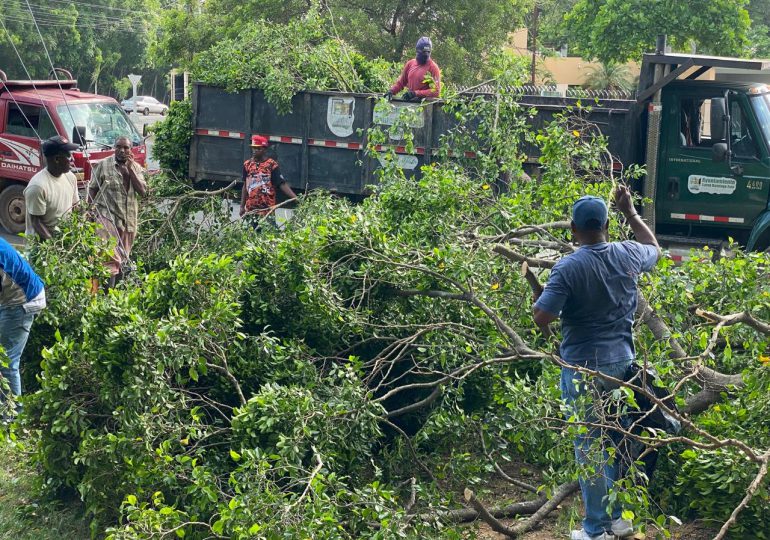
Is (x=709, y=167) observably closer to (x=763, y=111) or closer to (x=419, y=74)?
(x=763, y=111)

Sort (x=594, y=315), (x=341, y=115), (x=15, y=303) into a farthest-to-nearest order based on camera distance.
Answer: (x=341, y=115), (x=15, y=303), (x=594, y=315)

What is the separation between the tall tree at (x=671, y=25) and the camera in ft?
77.2

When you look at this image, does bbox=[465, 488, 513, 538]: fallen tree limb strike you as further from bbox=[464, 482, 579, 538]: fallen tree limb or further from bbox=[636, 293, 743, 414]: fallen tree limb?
bbox=[636, 293, 743, 414]: fallen tree limb

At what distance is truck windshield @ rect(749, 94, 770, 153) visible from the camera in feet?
32.7

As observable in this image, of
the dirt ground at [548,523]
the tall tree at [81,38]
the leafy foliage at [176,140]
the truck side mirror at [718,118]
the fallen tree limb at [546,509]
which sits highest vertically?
the tall tree at [81,38]

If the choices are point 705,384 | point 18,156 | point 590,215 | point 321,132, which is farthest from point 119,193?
point 18,156

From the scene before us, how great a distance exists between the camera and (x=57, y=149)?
8312 millimetres

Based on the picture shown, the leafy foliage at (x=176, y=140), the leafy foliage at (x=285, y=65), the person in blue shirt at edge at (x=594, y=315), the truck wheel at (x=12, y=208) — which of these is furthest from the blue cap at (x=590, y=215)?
the truck wheel at (x=12, y=208)

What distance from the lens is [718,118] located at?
986 cm

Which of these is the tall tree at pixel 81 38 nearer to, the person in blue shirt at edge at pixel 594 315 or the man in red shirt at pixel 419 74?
the man in red shirt at pixel 419 74

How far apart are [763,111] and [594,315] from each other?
6306mm

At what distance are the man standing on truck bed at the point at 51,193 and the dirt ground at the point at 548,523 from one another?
162 inches

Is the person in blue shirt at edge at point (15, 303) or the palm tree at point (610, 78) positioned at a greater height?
the palm tree at point (610, 78)

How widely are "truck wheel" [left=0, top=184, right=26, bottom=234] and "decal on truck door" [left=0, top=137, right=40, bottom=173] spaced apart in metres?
0.31
